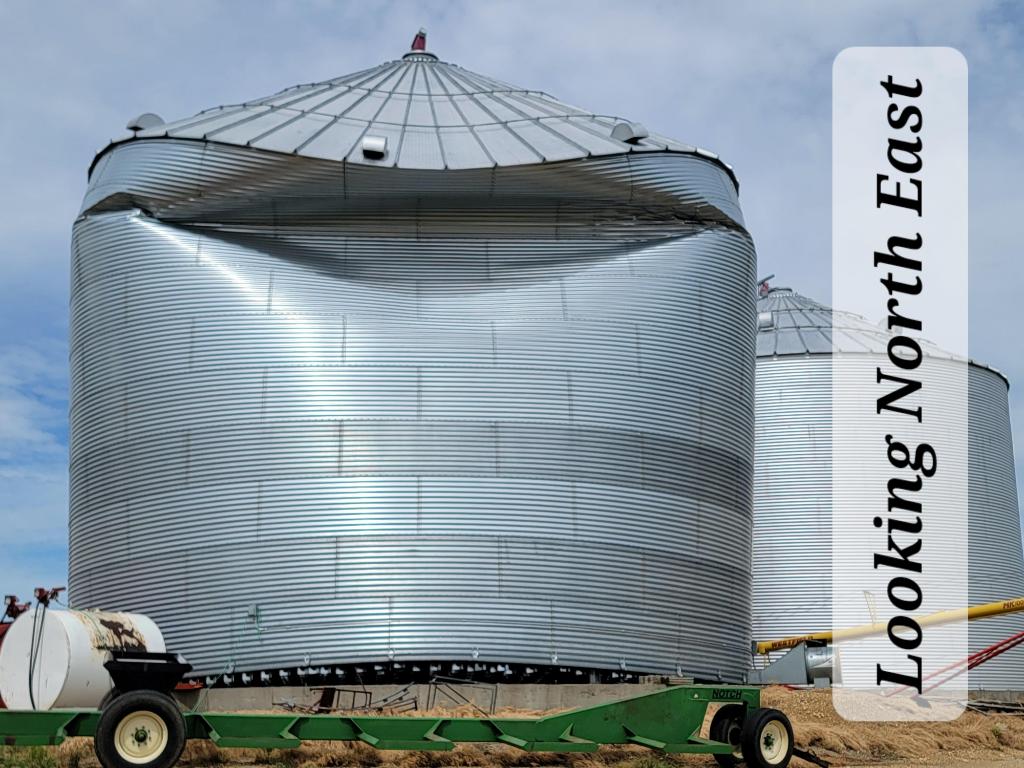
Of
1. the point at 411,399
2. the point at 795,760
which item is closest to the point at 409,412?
the point at 411,399

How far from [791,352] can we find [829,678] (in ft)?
59.1

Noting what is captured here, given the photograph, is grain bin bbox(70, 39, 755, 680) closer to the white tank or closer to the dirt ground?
the dirt ground

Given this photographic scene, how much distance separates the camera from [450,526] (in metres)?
39.7

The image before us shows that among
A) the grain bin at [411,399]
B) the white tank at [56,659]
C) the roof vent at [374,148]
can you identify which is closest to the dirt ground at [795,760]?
the white tank at [56,659]

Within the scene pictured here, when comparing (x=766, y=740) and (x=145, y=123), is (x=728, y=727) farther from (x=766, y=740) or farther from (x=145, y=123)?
(x=145, y=123)

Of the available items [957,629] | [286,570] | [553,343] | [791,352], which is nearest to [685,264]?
[553,343]

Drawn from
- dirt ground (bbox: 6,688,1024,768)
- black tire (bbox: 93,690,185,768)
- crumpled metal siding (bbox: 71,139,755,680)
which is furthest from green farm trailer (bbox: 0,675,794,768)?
crumpled metal siding (bbox: 71,139,755,680)

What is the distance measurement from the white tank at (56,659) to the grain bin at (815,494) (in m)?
40.4


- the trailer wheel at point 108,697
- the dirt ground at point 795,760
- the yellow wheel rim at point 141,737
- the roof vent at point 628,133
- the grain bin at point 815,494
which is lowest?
the dirt ground at point 795,760

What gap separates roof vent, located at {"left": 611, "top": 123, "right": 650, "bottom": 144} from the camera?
150 ft

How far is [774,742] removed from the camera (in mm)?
23766

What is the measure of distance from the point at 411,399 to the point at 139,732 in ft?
69.0

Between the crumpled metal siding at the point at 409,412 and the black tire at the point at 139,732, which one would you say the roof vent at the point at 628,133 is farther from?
the black tire at the point at 139,732

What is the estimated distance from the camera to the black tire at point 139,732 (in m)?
20.0
